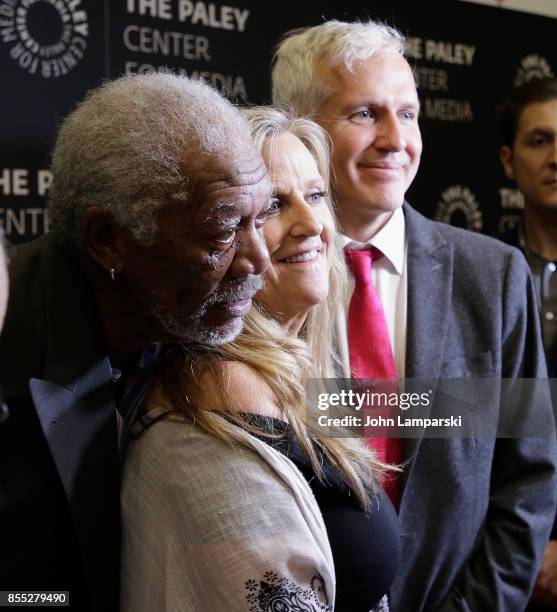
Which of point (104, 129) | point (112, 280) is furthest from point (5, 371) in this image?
point (104, 129)

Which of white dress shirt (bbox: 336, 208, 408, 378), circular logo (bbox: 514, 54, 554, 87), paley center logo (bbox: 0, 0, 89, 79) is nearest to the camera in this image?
white dress shirt (bbox: 336, 208, 408, 378)

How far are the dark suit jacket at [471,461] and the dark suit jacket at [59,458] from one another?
779 millimetres

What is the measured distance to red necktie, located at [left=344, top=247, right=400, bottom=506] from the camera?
172 centimetres

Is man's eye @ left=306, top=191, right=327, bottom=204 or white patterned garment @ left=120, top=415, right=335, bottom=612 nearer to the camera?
white patterned garment @ left=120, top=415, right=335, bottom=612

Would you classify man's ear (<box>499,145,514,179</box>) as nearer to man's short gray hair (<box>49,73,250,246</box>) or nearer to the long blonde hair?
the long blonde hair

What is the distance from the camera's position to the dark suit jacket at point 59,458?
1.06 m

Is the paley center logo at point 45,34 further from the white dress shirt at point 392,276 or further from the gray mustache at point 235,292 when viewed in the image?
the gray mustache at point 235,292

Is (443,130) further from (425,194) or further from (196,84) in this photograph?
(196,84)

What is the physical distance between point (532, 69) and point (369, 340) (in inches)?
73.3

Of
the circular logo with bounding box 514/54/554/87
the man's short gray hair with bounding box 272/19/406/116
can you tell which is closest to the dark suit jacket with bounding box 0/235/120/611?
the man's short gray hair with bounding box 272/19/406/116

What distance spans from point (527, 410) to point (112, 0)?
1.48 meters

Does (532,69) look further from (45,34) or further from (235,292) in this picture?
(235,292)

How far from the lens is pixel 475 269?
1839mm

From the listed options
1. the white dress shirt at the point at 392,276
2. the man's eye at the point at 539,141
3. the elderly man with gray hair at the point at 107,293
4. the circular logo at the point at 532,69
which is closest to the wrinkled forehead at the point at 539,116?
the man's eye at the point at 539,141
